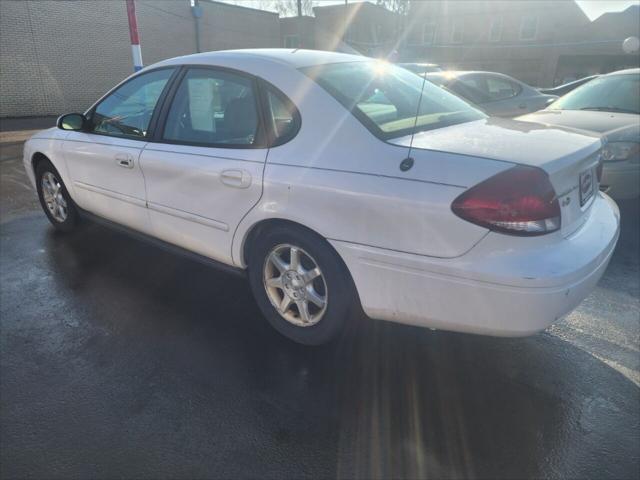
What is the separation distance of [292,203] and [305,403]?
3.37 feet

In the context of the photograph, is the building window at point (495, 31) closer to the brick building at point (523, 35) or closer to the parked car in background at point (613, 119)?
the brick building at point (523, 35)

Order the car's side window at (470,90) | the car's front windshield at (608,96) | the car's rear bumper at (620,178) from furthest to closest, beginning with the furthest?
the car's side window at (470,90), the car's front windshield at (608,96), the car's rear bumper at (620,178)

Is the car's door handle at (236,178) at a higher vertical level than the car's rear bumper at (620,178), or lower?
higher

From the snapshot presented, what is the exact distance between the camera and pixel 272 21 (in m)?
27.5

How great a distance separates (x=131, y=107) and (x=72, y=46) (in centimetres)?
1676

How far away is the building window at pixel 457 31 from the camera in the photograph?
112 ft

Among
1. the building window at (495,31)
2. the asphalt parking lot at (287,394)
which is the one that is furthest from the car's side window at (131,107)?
the building window at (495,31)

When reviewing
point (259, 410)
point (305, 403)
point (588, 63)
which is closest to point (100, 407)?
point (259, 410)

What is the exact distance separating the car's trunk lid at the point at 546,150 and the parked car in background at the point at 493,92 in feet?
16.2

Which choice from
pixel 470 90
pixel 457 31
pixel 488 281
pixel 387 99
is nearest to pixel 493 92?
pixel 470 90

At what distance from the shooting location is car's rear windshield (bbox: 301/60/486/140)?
2557mm

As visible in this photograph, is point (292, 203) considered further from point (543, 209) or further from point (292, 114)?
point (543, 209)

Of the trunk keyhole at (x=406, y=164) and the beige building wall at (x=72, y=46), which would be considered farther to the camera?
the beige building wall at (x=72, y=46)

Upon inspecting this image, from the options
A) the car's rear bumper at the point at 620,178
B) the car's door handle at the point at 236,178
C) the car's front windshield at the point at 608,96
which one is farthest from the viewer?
the car's front windshield at the point at 608,96
